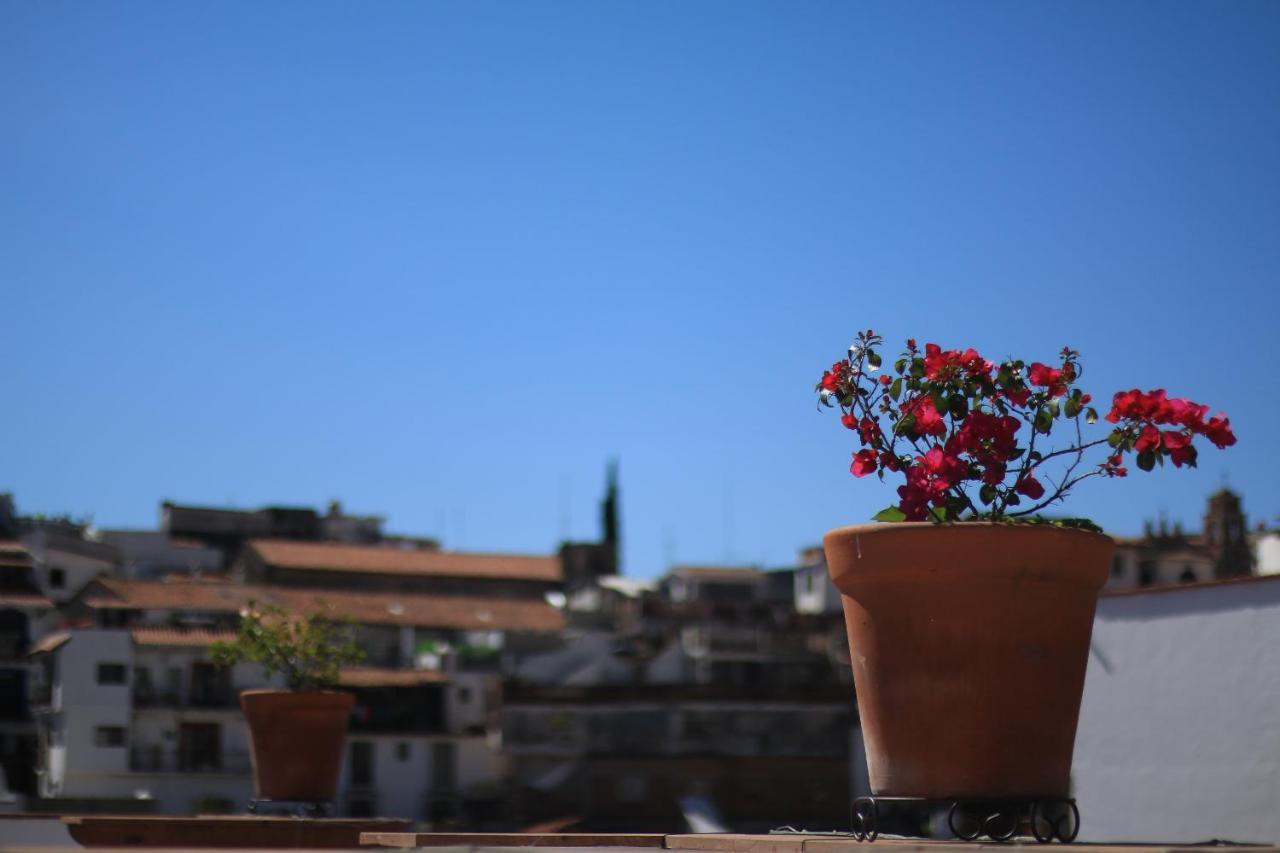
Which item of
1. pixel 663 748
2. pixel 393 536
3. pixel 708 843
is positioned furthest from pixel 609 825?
pixel 708 843

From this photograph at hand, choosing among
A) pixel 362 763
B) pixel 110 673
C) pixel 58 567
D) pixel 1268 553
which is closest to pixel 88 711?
pixel 110 673

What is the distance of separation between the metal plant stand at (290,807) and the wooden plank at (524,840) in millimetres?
4299

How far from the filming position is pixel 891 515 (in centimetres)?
632

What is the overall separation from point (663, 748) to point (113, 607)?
62.4 ft

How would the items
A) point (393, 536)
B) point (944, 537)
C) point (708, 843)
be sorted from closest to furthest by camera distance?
point (944, 537) → point (708, 843) → point (393, 536)

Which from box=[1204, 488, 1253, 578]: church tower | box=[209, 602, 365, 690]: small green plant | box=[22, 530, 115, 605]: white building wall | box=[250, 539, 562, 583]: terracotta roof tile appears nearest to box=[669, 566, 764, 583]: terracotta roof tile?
box=[250, 539, 562, 583]: terracotta roof tile

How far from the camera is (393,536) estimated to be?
293 ft

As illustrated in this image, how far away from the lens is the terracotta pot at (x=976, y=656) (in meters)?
5.75

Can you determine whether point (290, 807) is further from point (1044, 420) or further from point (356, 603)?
point (356, 603)

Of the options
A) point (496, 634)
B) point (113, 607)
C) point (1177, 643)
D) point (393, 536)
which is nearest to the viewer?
point (1177, 643)

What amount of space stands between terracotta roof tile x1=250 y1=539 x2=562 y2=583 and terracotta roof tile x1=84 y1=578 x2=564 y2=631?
141cm

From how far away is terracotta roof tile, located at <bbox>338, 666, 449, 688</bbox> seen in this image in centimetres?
5503

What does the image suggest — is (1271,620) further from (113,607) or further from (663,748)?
(113,607)

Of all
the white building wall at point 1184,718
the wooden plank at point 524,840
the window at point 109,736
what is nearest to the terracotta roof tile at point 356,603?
the window at point 109,736
